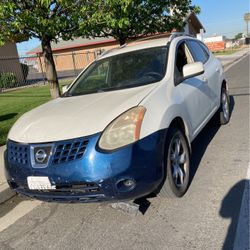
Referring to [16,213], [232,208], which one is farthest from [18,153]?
[232,208]

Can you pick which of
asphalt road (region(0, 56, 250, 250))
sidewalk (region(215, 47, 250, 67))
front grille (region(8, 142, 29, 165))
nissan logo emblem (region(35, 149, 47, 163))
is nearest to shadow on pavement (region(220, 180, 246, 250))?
asphalt road (region(0, 56, 250, 250))

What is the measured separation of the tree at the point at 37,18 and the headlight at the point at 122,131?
3.96 m

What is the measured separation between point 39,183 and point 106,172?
2.27ft

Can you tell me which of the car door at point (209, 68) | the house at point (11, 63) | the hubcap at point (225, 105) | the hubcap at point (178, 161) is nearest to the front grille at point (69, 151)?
the hubcap at point (178, 161)

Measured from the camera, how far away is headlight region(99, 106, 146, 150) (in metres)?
3.46

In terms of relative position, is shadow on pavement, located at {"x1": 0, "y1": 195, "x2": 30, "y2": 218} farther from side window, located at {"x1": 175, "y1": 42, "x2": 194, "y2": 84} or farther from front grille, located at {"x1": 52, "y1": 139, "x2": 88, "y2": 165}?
side window, located at {"x1": 175, "y1": 42, "x2": 194, "y2": 84}

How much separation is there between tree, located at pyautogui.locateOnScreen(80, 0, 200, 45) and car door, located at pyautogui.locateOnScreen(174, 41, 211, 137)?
2.90 metres

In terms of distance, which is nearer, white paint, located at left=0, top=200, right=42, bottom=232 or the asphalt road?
the asphalt road

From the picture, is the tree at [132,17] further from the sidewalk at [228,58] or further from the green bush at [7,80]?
the sidewalk at [228,58]

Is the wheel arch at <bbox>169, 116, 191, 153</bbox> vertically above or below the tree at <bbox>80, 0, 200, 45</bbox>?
below

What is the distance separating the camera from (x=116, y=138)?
3.49 meters

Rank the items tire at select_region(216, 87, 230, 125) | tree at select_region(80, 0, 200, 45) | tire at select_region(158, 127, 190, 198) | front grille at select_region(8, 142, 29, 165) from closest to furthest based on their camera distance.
Result: front grille at select_region(8, 142, 29, 165) → tire at select_region(158, 127, 190, 198) → tire at select_region(216, 87, 230, 125) → tree at select_region(80, 0, 200, 45)

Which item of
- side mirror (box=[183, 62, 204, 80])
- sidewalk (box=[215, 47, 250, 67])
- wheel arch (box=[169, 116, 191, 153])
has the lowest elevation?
sidewalk (box=[215, 47, 250, 67])

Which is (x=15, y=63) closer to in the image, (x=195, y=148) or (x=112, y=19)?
(x=112, y=19)
